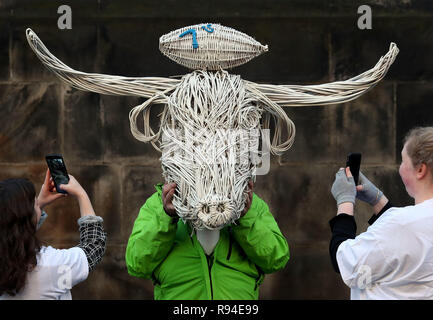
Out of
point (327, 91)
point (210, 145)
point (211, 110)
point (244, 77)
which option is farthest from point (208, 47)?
point (244, 77)

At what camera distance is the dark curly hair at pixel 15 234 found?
261cm

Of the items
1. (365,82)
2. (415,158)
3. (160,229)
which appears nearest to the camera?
(415,158)

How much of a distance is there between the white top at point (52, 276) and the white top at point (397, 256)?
108 cm

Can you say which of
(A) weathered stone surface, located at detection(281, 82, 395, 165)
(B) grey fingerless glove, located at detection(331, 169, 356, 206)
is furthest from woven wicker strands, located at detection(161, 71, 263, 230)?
(A) weathered stone surface, located at detection(281, 82, 395, 165)

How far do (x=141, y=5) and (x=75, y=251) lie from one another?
2605 mm

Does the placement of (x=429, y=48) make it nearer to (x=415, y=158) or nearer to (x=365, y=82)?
(x=365, y=82)

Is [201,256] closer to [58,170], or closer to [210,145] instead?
[210,145]

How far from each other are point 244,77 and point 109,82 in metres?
2.01

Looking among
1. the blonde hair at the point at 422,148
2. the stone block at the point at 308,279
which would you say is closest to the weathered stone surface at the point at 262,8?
the stone block at the point at 308,279

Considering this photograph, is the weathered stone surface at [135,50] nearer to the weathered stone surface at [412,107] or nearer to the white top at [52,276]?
the weathered stone surface at [412,107]

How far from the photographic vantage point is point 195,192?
2781 mm

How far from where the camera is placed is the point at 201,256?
10.1 feet

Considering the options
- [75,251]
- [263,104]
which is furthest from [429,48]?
[75,251]

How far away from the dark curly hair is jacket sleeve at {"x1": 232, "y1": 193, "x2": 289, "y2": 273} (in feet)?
2.86
